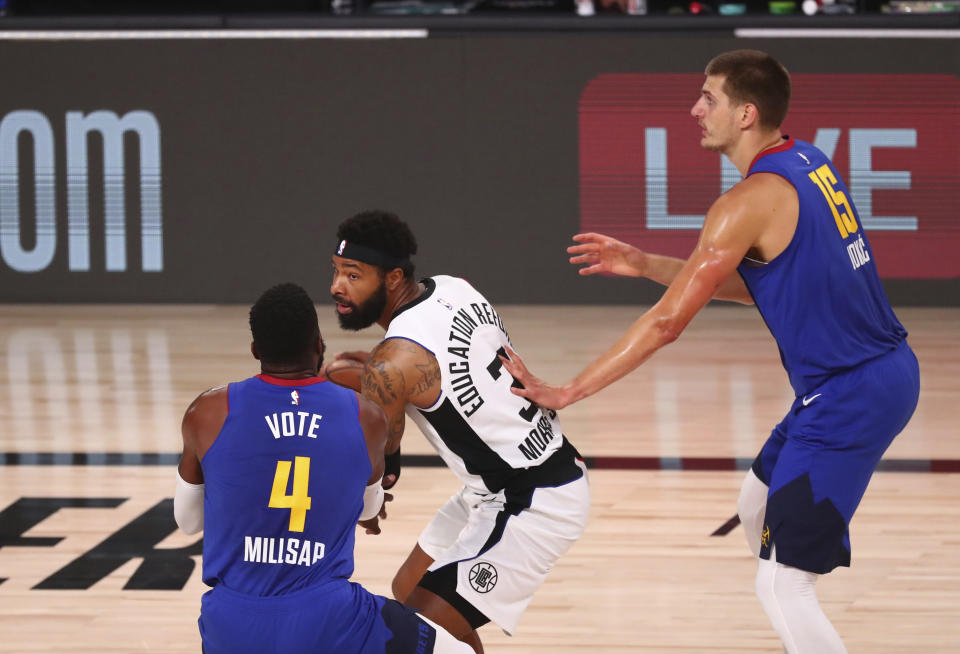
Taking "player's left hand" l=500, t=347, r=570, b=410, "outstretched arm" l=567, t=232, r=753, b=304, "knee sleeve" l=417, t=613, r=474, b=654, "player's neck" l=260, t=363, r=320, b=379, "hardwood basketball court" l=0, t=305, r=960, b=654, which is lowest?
"hardwood basketball court" l=0, t=305, r=960, b=654

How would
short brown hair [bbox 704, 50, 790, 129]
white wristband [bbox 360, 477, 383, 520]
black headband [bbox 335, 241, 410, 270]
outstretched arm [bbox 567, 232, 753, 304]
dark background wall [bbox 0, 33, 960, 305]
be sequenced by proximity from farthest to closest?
dark background wall [bbox 0, 33, 960, 305]
outstretched arm [bbox 567, 232, 753, 304]
black headband [bbox 335, 241, 410, 270]
short brown hair [bbox 704, 50, 790, 129]
white wristband [bbox 360, 477, 383, 520]

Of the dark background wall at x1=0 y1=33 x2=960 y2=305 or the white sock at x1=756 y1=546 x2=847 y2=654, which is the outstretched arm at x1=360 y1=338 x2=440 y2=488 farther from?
the dark background wall at x1=0 y1=33 x2=960 y2=305

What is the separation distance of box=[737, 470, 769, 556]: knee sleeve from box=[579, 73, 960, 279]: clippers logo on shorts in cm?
651

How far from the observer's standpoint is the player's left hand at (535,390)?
3490 mm

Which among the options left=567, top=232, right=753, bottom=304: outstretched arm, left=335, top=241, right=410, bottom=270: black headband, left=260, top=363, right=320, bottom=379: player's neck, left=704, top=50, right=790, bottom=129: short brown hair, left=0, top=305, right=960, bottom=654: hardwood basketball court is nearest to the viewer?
left=260, top=363, right=320, bottom=379: player's neck

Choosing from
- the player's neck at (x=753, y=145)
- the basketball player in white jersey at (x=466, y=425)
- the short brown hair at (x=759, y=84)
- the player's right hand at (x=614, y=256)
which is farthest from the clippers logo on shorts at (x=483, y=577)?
the short brown hair at (x=759, y=84)

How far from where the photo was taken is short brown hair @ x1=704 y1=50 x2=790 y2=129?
344cm

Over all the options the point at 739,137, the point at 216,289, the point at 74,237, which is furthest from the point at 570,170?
the point at 739,137

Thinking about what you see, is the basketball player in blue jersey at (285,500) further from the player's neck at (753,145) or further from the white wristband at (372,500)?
the player's neck at (753,145)

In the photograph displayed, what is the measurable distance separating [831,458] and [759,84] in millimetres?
914

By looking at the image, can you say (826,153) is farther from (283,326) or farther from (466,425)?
(283,326)

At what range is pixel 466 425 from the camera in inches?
140

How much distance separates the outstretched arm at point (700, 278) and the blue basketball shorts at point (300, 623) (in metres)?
0.73

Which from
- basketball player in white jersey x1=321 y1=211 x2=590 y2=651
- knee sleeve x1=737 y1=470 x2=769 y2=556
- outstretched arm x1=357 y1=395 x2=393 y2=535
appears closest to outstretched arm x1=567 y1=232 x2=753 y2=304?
basketball player in white jersey x1=321 y1=211 x2=590 y2=651
